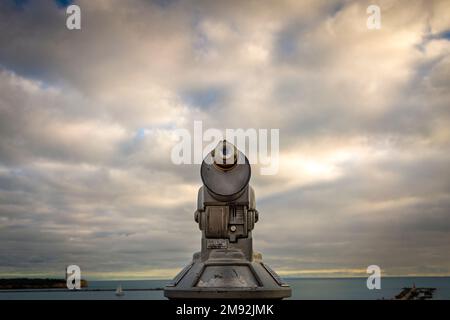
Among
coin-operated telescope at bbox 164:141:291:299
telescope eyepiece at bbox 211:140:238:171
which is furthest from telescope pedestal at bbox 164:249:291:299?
telescope eyepiece at bbox 211:140:238:171

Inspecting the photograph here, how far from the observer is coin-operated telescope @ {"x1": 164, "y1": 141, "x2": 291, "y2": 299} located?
36.0 ft

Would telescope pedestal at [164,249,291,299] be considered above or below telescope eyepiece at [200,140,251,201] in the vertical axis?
below

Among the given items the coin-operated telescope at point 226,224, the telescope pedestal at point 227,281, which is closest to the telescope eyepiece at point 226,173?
the coin-operated telescope at point 226,224

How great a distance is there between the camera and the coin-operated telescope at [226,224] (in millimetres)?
10961

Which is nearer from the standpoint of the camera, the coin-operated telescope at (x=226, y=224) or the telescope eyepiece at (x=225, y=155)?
the coin-operated telescope at (x=226, y=224)

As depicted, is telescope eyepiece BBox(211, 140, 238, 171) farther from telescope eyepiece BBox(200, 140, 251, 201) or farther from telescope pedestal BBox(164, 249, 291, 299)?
telescope pedestal BBox(164, 249, 291, 299)

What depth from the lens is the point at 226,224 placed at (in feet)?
39.3

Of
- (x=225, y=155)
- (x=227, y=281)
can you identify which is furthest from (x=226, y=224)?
(x=227, y=281)

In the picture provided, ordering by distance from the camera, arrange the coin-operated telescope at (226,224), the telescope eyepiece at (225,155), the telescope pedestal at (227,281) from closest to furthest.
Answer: the telescope pedestal at (227,281)
the coin-operated telescope at (226,224)
the telescope eyepiece at (225,155)

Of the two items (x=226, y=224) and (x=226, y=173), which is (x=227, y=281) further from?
(x=226, y=173)

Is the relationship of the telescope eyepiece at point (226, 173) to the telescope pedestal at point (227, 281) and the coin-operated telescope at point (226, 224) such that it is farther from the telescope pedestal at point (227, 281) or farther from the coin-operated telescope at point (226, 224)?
the telescope pedestal at point (227, 281)

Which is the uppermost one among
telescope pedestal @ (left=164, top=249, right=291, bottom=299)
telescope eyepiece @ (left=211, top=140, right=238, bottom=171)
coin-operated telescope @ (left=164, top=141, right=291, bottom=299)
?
telescope eyepiece @ (left=211, top=140, right=238, bottom=171)
